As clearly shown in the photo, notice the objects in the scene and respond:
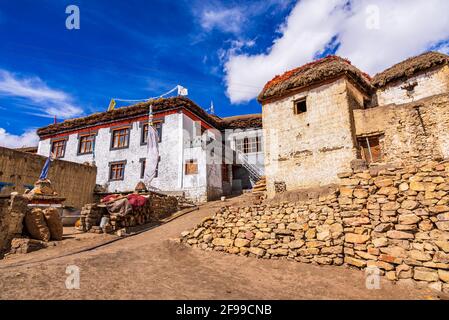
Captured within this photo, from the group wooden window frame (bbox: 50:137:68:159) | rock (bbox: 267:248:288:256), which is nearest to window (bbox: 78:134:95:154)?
wooden window frame (bbox: 50:137:68:159)

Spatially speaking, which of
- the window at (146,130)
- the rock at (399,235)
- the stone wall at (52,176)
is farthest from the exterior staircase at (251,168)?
the rock at (399,235)

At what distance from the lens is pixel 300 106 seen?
1376 centimetres

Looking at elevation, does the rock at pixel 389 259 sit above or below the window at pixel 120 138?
below

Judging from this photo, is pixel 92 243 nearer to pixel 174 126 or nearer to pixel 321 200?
pixel 321 200

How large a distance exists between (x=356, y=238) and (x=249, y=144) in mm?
18104

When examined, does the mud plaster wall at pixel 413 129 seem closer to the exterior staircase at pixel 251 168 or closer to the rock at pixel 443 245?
the rock at pixel 443 245

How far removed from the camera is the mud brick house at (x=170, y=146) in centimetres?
2017

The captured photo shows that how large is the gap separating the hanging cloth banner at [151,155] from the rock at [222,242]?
12.6m

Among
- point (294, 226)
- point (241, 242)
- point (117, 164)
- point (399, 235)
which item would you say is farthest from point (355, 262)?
point (117, 164)

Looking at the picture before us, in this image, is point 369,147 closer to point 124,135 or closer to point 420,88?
point 420,88

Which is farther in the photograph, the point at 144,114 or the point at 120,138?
the point at 120,138

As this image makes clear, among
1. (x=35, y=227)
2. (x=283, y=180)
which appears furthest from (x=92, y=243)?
(x=283, y=180)

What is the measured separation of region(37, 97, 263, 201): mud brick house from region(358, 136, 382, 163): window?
1105cm

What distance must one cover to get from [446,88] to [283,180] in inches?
343
